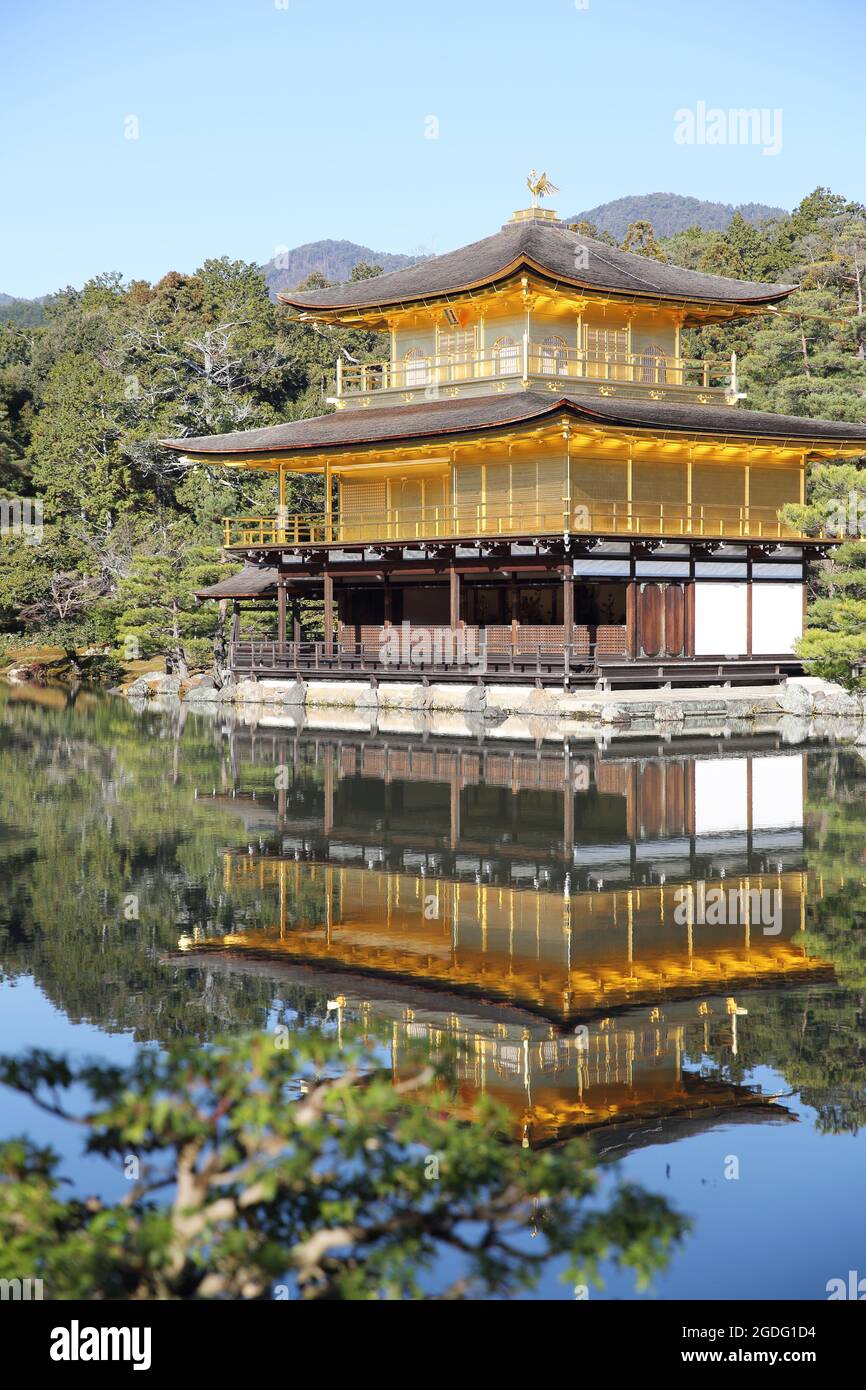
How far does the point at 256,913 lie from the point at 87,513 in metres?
52.1

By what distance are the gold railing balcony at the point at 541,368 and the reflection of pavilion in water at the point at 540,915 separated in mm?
20274

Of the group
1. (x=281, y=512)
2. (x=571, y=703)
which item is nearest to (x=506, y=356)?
(x=281, y=512)

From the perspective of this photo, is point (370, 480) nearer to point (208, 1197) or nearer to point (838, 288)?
point (838, 288)

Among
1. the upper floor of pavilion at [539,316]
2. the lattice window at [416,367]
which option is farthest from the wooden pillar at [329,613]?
the lattice window at [416,367]

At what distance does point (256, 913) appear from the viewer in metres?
15.6

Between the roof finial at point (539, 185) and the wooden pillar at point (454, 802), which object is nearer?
the wooden pillar at point (454, 802)

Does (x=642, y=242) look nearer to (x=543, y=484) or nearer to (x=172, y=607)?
(x=172, y=607)

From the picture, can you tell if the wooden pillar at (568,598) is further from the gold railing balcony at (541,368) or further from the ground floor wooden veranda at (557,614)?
the gold railing balcony at (541,368)

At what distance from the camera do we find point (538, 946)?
13977 mm

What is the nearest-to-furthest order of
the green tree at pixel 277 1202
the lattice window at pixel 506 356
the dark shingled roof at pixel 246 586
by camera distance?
the green tree at pixel 277 1202, the lattice window at pixel 506 356, the dark shingled roof at pixel 246 586

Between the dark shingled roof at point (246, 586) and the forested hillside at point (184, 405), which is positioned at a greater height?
the forested hillside at point (184, 405)

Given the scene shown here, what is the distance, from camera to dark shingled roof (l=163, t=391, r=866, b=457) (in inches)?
1565

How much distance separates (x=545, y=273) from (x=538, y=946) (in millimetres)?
31454

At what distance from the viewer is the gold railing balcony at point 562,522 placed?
40.7 m
